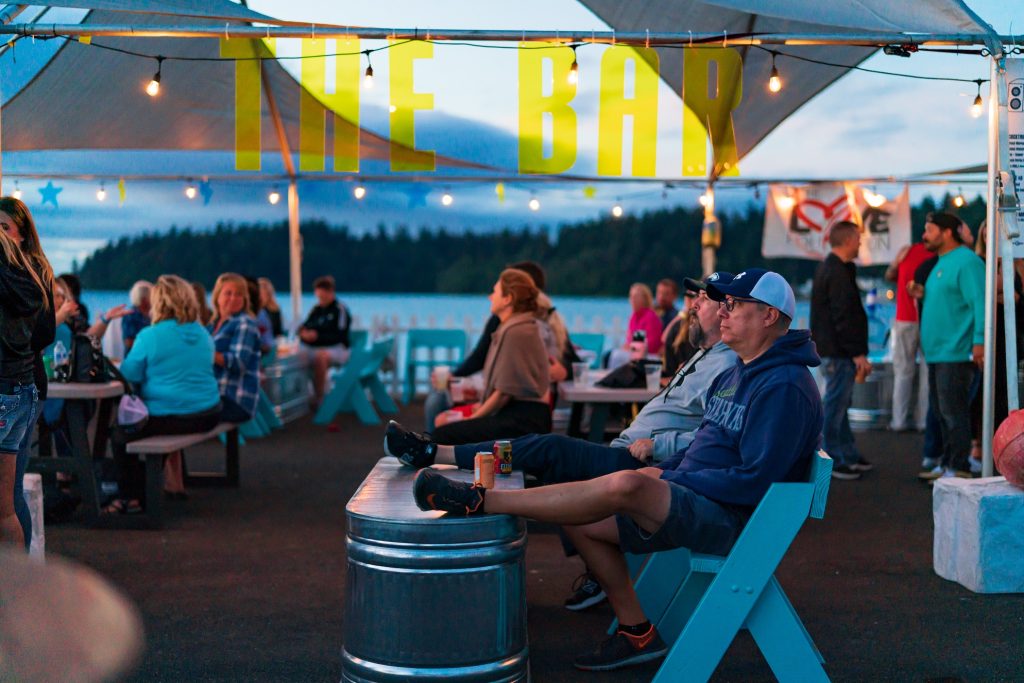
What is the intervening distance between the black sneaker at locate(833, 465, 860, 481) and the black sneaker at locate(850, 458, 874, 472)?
0.02 metres

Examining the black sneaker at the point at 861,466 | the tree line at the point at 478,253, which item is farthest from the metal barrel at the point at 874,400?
the tree line at the point at 478,253

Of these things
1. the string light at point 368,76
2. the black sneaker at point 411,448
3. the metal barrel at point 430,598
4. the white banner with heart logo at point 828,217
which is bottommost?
the metal barrel at point 430,598

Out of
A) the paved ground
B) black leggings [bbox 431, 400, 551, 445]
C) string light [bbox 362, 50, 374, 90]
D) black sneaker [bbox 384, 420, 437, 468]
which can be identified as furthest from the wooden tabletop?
black sneaker [bbox 384, 420, 437, 468]

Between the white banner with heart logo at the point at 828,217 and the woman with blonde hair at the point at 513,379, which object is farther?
the white banner with heart logo at the point at 828,217

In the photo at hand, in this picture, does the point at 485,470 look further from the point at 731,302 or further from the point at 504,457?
the point at 731,302

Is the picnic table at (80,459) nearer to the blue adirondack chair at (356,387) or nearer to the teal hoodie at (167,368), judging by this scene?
the teal hoodie at (167,368)

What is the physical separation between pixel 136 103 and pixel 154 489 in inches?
197

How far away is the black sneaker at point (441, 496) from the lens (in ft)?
9.62

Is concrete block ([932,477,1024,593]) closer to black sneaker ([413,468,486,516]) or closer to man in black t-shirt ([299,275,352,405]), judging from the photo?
black sneaker ([413,468,486,516])

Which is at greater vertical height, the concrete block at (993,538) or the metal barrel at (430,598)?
the metal barrel at (430,598)

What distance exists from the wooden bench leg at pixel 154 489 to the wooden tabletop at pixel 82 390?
0.41 metres

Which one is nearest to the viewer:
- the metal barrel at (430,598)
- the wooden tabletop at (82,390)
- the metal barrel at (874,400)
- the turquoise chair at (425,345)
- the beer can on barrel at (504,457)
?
the metal barrel at (430,598)

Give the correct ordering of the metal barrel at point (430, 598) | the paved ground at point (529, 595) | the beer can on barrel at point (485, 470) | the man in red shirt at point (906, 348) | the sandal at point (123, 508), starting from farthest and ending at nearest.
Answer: the man in red shirt at point (906, 348) → the sandal at point (123, 508) → the paved ground at point (529, 595) → the beer can on barrel at point (485, 470) → the metal barrel at point (430, 598)

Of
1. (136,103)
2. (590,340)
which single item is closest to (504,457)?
(136,103)
